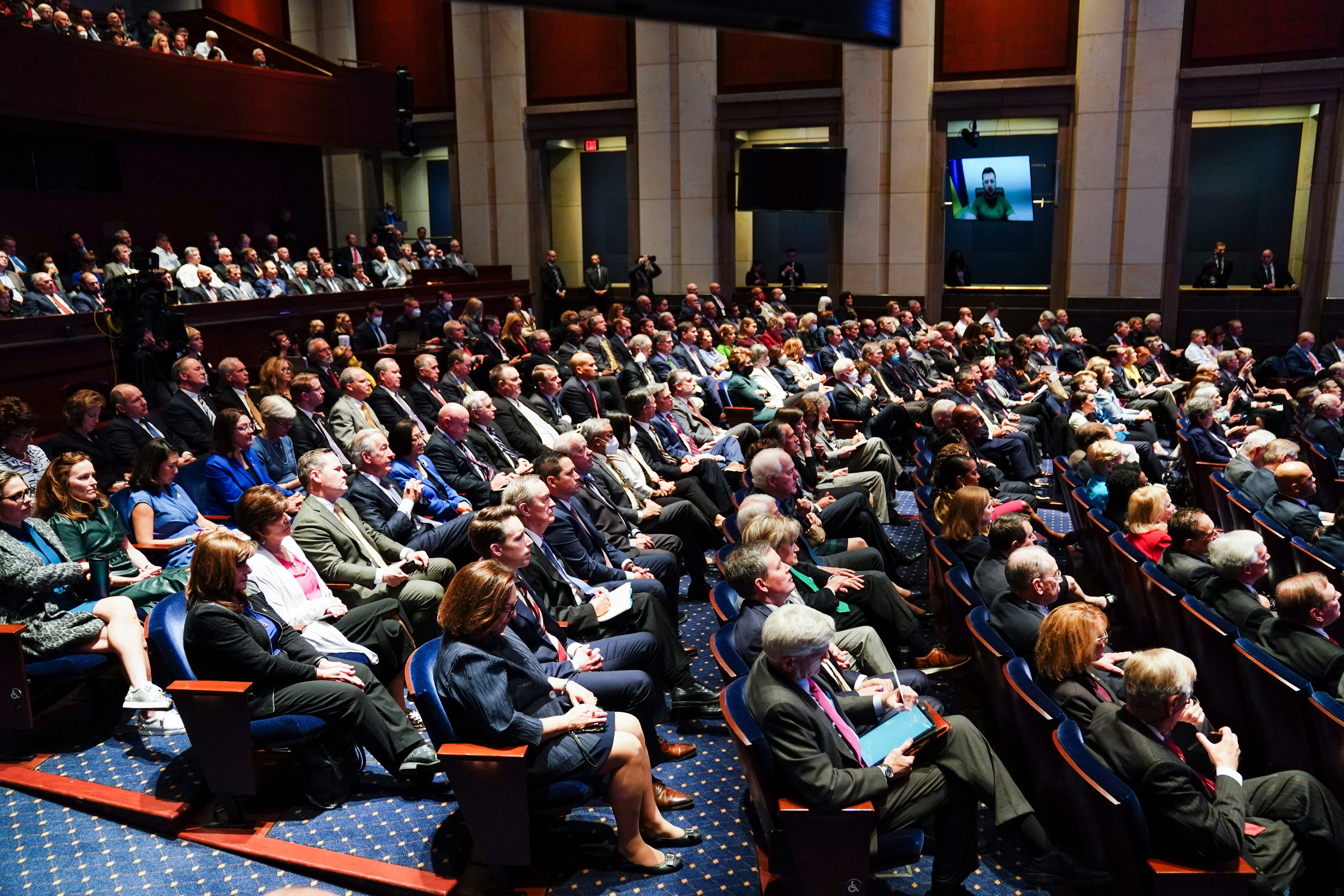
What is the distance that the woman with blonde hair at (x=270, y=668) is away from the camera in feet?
10.2

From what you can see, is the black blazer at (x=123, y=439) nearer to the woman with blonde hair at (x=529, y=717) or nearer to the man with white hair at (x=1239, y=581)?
the woman with blonde hair at (x=529, y=717)

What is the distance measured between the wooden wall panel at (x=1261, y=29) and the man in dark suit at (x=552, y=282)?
9.08 metres

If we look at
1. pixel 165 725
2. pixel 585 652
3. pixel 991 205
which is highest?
pixel 991 205

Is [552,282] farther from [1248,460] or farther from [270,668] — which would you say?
[270,668]

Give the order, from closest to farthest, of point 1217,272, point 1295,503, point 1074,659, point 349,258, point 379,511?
point 1074,659
point 379,511
point 1295,503
point 349,258
point 1217,272

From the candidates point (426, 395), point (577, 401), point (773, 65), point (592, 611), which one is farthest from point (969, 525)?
point (773, 65)

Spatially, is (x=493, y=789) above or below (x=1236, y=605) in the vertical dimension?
below

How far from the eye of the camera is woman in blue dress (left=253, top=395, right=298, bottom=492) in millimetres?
5492

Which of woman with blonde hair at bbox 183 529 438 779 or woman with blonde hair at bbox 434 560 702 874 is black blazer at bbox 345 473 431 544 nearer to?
woman with blonde hair at bbox 183 529 438 779

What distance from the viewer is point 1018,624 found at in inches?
139

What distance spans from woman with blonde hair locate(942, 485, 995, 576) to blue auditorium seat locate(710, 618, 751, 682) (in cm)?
138

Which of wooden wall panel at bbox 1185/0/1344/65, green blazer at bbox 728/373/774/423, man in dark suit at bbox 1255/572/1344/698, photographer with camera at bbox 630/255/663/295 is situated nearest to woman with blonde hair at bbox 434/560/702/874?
man in dark suit at bbox 1255/572/1344/698

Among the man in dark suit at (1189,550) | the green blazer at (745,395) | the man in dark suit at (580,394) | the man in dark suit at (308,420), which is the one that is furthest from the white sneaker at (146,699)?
the green blazer at (745,395)

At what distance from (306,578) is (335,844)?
106cm
